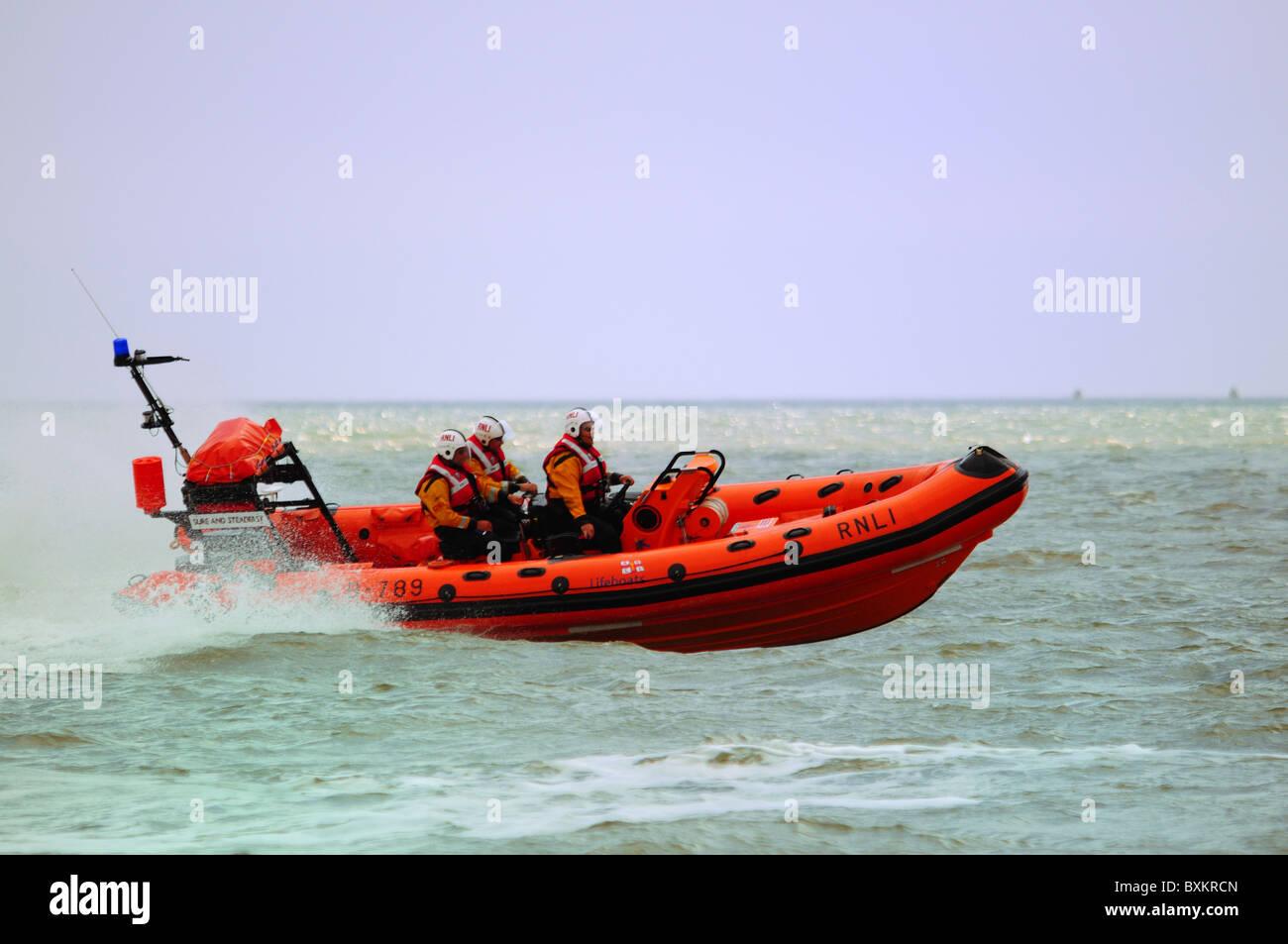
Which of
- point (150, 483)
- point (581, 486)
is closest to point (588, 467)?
point (581, 486)

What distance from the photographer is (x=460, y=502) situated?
7922 millimetres

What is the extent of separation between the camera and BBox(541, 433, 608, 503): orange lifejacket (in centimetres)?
783

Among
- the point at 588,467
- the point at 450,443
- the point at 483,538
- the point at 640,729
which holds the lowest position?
the point at 640,729

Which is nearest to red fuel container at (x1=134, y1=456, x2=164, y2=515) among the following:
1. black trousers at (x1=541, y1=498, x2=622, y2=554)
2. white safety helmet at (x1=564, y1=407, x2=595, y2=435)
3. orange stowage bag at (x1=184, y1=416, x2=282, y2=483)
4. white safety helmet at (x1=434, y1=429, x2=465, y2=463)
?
orange stowage bag at (x1=184, y1=416, x2=282, y2=483)

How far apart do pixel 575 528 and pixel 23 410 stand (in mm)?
8411

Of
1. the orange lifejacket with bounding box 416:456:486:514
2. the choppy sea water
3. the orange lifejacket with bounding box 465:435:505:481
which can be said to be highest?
the orange lifejacket with bounding box 465:435:505:481

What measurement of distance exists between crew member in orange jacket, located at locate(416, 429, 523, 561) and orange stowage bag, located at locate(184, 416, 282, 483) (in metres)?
1.14

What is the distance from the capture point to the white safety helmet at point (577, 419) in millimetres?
7789

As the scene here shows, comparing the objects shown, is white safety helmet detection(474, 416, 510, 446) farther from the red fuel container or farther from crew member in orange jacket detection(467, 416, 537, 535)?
the red fuel container

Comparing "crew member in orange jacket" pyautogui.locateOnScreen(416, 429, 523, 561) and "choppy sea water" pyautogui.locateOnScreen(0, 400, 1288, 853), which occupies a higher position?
"crew member in orange jacket" pyautogui.locateOnScreen(416, 429, 523, 561)

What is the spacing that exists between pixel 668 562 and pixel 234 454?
9.64 feet

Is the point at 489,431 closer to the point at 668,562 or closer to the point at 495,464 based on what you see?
the point at 495,464
